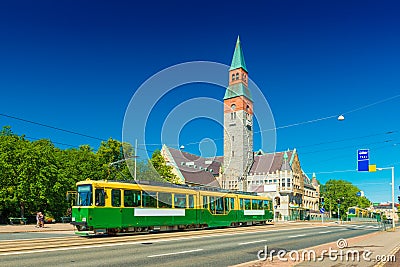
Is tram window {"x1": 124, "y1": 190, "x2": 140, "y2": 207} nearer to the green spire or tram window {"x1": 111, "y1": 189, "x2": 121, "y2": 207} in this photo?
tram window {"x1": 111, "y1": 189, "x2": 121, "y2": 207}

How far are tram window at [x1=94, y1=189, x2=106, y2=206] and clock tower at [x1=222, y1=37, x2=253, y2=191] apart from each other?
2753 inches

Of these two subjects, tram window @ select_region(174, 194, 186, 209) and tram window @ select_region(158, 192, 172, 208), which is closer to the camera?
tram window @ select_region(158, 192, 172, 208)

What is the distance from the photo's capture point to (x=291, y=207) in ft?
285

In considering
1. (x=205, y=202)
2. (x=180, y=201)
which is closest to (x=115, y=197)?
(x=180, y=201)

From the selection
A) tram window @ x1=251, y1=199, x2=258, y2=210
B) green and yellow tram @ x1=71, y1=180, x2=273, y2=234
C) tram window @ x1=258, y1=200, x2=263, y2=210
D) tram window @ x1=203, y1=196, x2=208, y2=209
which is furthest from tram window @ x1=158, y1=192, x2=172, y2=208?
tram window @ x1=258, y1=200, x2=263, y2=210

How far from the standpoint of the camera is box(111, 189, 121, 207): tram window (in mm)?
23984

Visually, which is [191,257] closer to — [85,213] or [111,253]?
[111,253]

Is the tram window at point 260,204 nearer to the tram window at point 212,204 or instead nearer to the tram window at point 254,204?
the tram window at point 254,204

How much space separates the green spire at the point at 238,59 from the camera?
99.0 m

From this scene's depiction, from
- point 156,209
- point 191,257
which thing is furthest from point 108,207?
point 191,257

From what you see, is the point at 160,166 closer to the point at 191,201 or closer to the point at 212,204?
the point at 212,204

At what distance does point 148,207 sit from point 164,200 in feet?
5.62

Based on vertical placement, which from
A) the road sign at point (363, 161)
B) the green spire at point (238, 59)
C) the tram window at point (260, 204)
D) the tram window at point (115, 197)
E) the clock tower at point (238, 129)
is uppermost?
the green spire at point (238, 59)

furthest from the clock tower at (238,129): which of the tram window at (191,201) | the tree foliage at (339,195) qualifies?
the tram window at (191,201)
